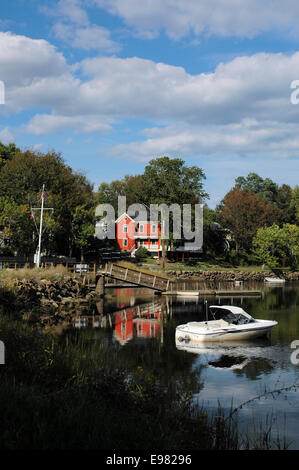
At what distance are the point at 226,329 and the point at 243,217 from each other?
77814mm

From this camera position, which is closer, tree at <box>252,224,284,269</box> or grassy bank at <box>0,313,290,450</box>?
grassy bank at <box>0,313,290,450</box>

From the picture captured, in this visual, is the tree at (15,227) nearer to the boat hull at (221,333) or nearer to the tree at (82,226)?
the tree at (82,226)

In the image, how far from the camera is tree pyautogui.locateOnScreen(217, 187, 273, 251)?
10288 centimetres

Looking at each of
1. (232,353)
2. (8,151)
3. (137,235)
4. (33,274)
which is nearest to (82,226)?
(137,235)

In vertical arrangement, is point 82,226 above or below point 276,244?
above

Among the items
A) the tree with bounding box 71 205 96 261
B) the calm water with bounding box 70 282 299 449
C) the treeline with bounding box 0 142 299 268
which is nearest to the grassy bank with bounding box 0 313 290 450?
the calm water with bounding box 70 282 299 449

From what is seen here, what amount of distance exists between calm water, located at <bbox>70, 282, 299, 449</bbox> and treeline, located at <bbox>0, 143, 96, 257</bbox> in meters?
21.1

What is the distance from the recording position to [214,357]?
24.8 metres

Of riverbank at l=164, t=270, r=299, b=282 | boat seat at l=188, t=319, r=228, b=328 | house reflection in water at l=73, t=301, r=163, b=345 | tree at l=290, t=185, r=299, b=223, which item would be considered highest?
tree at l=290, t=185, r=299, b=223

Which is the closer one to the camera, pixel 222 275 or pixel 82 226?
pixel 82 226

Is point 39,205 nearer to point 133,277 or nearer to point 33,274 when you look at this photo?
point 133,277

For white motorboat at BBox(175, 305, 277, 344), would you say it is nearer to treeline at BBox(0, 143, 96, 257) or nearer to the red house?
treeline at BBox(0, 143, 96, 257)

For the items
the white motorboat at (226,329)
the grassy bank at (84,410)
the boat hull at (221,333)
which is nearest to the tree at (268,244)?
the white motorboat at (226,329)

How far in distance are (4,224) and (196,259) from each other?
4706 centimetres
